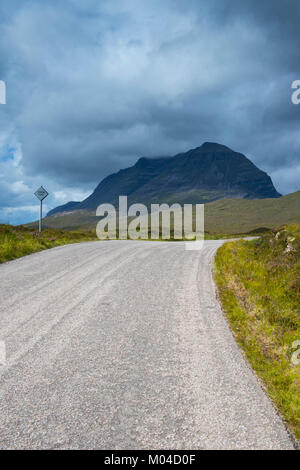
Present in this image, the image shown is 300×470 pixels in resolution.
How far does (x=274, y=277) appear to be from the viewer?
8.88 meters

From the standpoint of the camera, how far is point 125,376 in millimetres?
4066

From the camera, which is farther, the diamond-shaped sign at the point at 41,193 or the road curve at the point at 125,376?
the diamond-shaped sign at the point at 41,193

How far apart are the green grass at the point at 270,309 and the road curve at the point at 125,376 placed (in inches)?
9.7

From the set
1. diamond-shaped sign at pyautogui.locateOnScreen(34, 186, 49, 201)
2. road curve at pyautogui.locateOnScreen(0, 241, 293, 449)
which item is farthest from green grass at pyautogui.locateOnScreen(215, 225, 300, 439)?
diamond-shaped sign at pyautogui.locateOnScreen(34, 186, 49, 201)

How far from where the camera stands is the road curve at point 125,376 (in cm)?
304

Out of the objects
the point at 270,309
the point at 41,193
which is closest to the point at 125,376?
the point at 270,309

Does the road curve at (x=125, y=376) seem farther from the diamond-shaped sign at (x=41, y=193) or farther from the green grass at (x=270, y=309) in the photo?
the diamond-shaped sign at (x=41, y=193)

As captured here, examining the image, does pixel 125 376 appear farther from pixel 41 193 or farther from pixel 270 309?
pixel 41 193

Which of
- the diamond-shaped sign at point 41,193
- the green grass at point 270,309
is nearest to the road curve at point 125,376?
the green grass at point 270,309

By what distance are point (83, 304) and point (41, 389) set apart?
10.6 feet
